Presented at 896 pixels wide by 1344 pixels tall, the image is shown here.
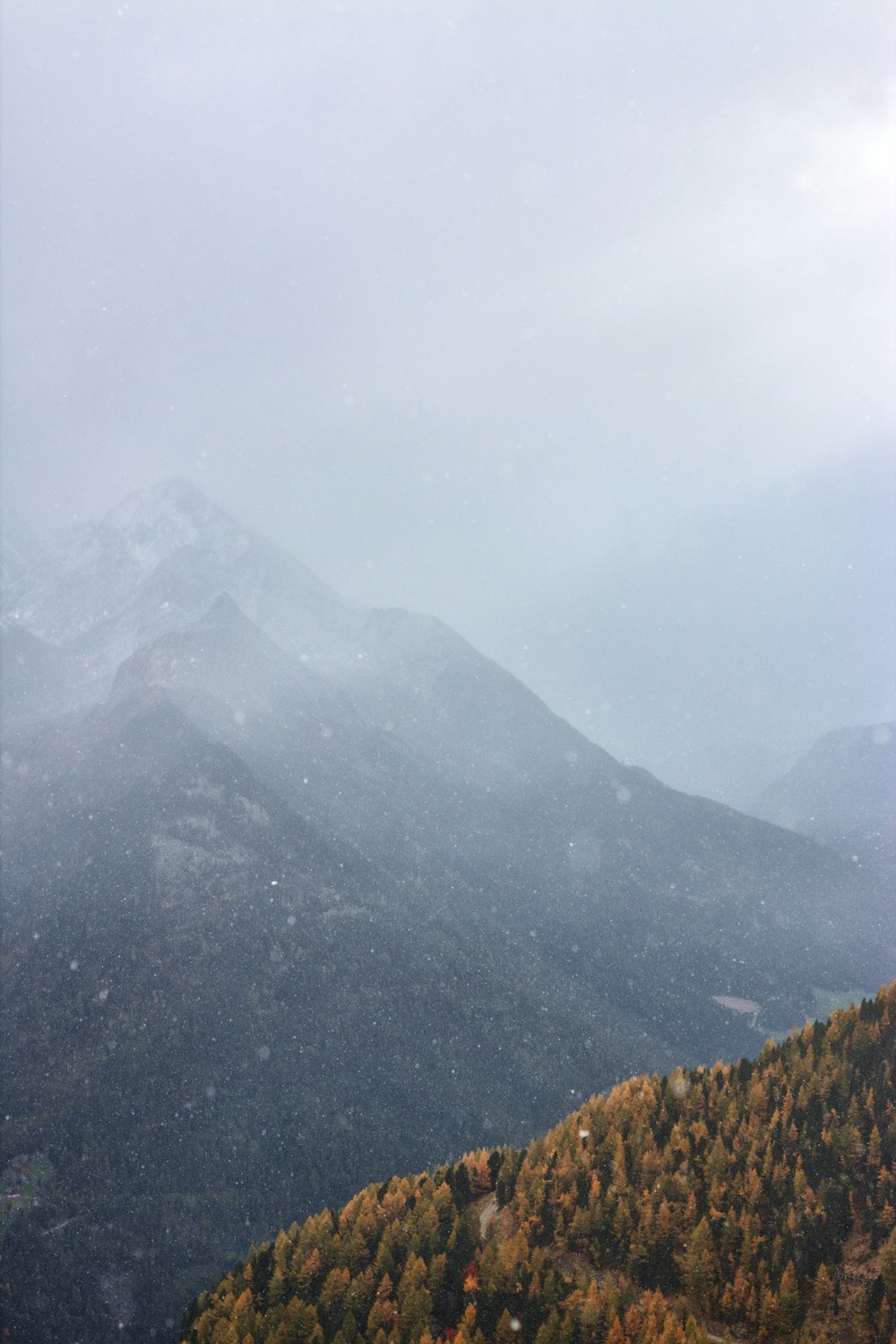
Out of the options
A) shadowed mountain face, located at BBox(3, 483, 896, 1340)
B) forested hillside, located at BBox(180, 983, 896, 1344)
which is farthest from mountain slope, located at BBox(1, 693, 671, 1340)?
forested hillside, located at BBox(180, 983, 896, 1344)

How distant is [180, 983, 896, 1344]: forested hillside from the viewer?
3609 centimetres

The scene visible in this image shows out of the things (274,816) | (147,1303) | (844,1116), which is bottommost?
(147,1303)

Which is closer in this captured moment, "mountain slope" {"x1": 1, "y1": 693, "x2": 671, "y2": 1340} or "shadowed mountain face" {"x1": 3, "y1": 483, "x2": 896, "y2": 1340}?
"mountain slope" {"x1": 1, "y1": 693, "x2": 671, "y2": 1340}

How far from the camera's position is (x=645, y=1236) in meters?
41.2

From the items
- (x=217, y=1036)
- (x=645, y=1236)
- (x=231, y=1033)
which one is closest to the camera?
(x=645, y=1236)

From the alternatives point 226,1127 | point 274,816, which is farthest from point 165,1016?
point 274,816

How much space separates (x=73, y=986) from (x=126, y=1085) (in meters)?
28.0

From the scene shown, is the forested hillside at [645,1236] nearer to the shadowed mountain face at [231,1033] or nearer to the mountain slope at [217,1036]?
the mountain slope at [217,1036]

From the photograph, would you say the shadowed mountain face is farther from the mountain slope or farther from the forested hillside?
the forested hillside

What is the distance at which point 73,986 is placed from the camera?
13712cm

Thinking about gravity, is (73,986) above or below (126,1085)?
above

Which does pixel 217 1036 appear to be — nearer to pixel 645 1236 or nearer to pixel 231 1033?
pixel 231 1033

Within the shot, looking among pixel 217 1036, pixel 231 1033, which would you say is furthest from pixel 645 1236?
pixel 231 1033

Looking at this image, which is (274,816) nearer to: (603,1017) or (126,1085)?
(126,1085)
